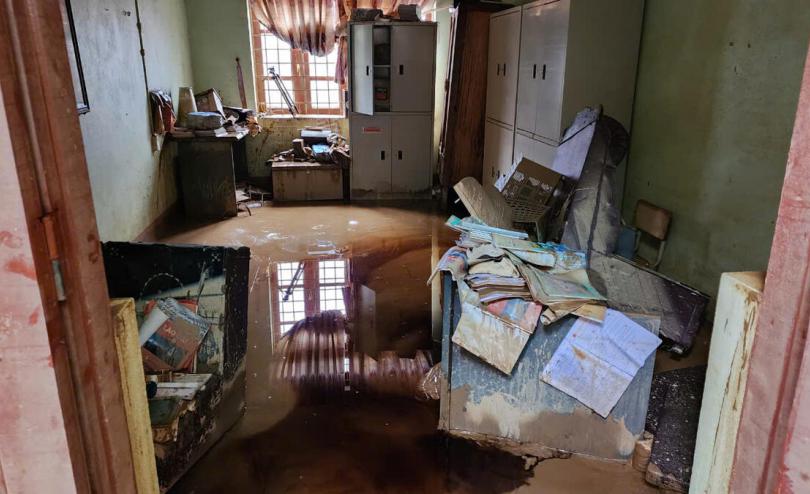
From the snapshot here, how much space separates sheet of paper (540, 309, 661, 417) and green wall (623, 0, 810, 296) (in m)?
1.49

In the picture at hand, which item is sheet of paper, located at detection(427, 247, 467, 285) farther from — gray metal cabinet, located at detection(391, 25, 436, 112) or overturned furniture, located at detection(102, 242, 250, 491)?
gray metal cabinet, located at detection(391, 25, 436, 112)

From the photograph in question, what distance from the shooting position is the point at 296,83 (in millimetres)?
7984

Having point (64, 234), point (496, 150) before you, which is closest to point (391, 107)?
point (496, 150)

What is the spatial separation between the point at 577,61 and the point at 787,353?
3682 mm

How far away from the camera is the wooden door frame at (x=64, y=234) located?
0.84 meters

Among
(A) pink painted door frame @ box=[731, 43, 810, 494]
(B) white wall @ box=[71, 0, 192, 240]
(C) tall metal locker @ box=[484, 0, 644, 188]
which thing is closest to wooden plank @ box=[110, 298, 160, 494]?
(A) pink painted door frame @ box=[731, 43, 810, 494]

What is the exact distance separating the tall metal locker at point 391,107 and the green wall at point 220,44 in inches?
65.9

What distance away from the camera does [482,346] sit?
2.41m

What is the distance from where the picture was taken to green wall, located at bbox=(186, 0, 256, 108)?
726cm

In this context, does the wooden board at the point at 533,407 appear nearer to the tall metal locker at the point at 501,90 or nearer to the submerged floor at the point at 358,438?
the submerged floor at the point at 358,438

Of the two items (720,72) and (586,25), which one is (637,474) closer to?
(720,72)

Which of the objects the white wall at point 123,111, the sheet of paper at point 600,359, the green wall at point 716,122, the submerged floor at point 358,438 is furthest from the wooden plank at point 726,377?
the white wall at point 123,111

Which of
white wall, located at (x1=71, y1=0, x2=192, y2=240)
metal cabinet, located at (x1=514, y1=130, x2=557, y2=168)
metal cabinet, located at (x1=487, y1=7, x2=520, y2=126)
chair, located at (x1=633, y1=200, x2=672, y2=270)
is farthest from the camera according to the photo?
metal cabinet, located at (x1=487, y1=7, x2=520, y2=126)

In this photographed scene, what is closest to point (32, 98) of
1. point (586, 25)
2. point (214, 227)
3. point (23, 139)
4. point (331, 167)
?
point (23, 139)
